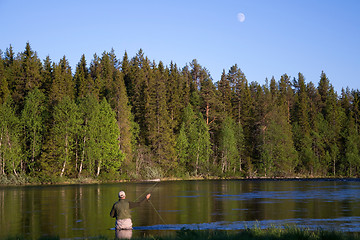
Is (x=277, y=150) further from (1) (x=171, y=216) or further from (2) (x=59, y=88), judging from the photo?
(1) (x=171, y=216)

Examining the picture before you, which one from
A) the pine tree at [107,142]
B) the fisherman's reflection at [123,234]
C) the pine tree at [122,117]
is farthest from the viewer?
the pine tree at [122,117]

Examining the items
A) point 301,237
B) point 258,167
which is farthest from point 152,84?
point 301,237

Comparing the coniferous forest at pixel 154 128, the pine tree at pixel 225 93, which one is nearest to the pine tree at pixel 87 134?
the coniferous forest at pixel 154 128

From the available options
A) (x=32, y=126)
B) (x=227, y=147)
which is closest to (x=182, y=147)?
(x=227, y=147)

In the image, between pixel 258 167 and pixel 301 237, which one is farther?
pixel 258 167

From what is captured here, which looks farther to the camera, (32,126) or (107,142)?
(107,142)

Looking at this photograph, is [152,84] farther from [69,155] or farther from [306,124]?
[306,124]

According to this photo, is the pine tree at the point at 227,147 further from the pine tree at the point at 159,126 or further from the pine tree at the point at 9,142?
the pine tree at the point at 9,142

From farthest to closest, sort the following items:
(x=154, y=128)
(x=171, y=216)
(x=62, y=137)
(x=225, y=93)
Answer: (x=225, y=93)
(x=154, y=128)
(x=62, y=137)
(x=171, y=216)

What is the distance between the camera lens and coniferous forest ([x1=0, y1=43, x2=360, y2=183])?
242 feet

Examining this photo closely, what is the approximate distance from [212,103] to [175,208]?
70.3 metres

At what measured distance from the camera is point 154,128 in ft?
285

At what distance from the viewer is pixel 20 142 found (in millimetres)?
74250

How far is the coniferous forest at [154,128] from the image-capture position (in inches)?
2901
